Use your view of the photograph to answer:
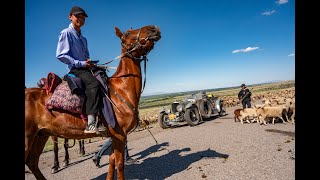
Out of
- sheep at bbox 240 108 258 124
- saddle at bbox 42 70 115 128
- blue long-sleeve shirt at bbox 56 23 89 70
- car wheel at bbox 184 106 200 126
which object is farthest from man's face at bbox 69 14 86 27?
sheep at bbox 240 108 258 124

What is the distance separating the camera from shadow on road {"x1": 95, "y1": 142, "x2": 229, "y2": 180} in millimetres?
6505

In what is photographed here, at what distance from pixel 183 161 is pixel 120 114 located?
3.42m

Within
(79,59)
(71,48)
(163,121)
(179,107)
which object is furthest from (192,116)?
(71,48)

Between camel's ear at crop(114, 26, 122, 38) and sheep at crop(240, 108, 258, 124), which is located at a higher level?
camel's ear at crop(114, 26, 122, 38)

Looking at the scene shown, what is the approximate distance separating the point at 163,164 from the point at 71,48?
4589mm

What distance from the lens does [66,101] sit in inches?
184

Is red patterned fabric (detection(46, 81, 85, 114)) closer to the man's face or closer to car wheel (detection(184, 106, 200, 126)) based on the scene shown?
the man's face

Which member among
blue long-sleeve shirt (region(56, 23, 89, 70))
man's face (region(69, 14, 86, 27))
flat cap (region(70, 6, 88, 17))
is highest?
flat cap (region(70, 6, 88, 17))

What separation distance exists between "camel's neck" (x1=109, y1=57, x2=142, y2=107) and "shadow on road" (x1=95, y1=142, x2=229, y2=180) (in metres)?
2.52

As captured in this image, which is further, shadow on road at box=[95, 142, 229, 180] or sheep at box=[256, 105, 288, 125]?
sheep at box=[256, 105, 288, 125]

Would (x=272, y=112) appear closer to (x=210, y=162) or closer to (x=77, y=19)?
(x=210, y=162)

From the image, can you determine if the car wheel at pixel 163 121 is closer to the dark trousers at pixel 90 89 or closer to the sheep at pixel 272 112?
the sheep at pixel 272 112
